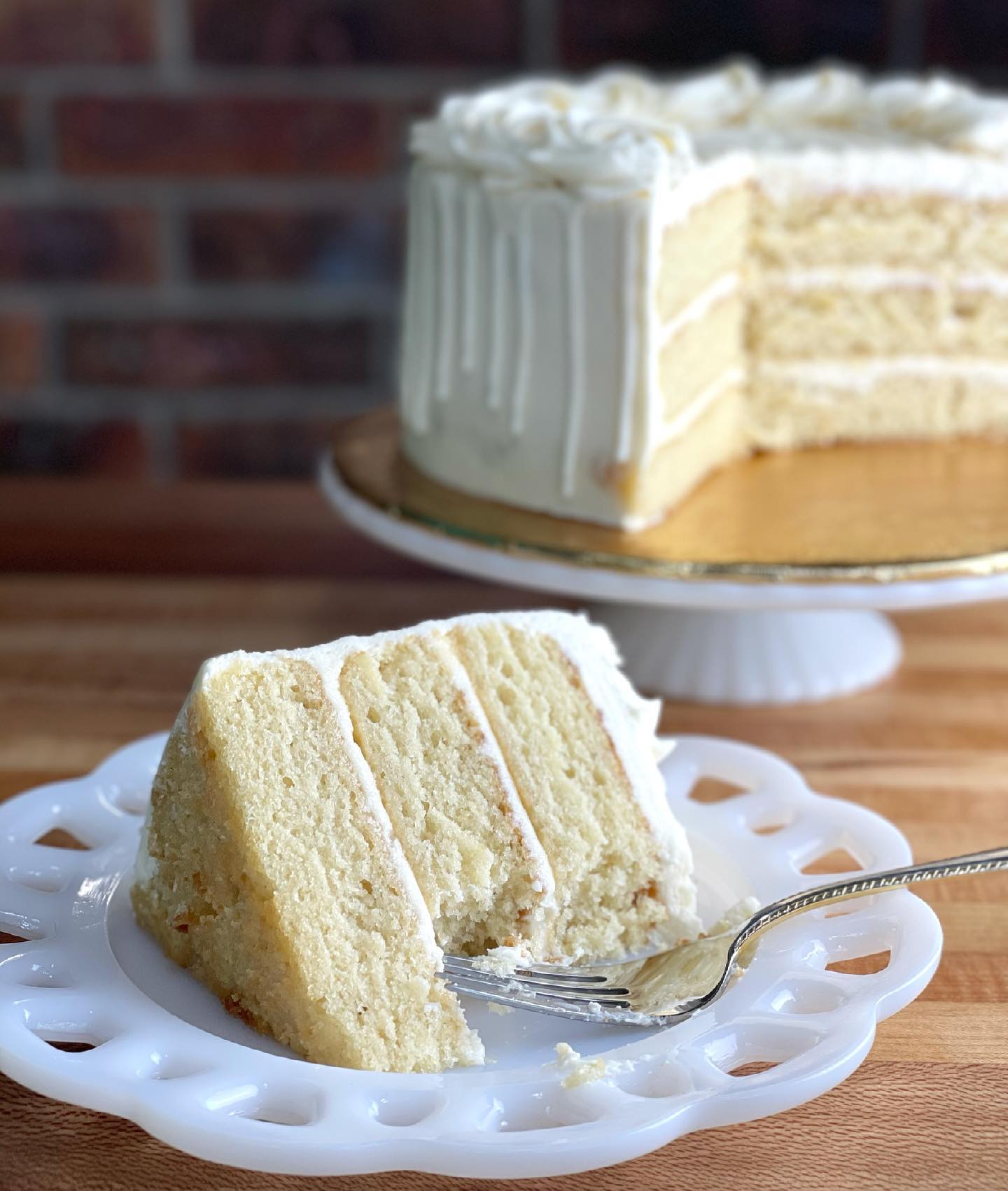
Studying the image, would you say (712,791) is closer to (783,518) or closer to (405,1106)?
(783,518)

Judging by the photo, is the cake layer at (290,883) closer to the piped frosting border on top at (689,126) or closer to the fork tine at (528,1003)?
the fork tine at (528,1003)

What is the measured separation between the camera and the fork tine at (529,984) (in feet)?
3.52

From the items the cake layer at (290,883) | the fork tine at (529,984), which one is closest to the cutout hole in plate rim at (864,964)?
the fork tine at (529,984)

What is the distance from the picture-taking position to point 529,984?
1.08 m

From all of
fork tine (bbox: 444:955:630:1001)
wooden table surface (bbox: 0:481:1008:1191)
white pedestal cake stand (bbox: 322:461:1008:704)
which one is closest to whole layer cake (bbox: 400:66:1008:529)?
white pedestal cake stand (bbox: 322:461:1008:704)

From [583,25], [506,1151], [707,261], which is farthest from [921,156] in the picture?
[506,1151]

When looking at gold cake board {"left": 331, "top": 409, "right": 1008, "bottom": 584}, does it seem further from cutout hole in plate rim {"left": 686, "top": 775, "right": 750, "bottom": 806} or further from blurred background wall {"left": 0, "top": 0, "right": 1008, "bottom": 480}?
blurred background wall {"left": 0, "top": 0, "right": 1008, "bottom": 480}

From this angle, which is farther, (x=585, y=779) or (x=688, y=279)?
(x=688, y=279)

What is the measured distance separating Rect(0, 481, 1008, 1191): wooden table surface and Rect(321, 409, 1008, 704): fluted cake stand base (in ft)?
0.24

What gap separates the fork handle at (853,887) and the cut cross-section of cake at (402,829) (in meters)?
0.09

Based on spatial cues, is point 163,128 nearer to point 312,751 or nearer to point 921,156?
point 921,156

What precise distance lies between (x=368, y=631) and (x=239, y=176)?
114 cm

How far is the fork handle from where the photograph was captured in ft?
3.61

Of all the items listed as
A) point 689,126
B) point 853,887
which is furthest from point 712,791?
point 689,126
